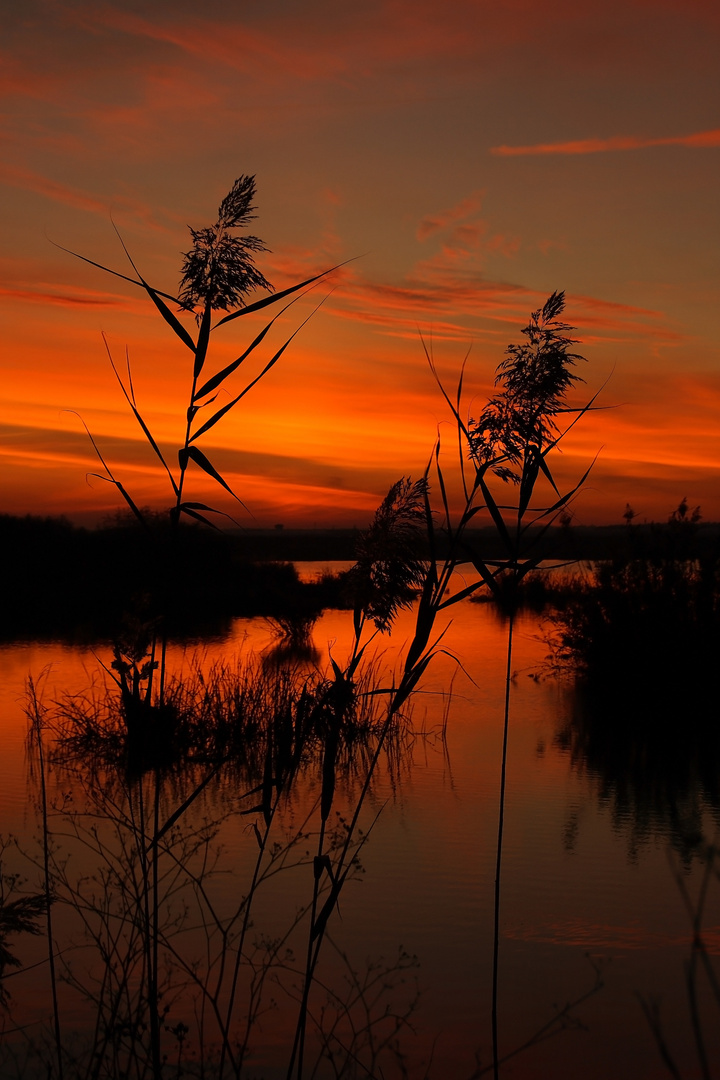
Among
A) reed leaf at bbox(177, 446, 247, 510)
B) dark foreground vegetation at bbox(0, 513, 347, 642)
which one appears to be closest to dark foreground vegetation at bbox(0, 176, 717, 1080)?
reed leaf at bbox(177, 446, 247, 510)

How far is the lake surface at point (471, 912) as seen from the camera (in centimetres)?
452

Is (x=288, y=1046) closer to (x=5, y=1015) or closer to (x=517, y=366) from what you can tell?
(x=5, y=1015)

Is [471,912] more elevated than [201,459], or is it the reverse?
[201,459]

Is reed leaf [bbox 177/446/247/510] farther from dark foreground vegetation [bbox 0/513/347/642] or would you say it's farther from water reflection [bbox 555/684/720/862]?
dark foreground vegetation [bbox 0/513/347/642]

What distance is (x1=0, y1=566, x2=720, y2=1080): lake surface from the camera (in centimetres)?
452

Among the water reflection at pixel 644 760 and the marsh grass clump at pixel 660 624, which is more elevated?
the marsh grass clump at pixel 660 624

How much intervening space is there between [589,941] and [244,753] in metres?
4.81

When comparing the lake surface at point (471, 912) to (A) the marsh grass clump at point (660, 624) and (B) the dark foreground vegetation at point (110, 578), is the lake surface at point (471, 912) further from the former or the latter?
(B) the dark foreground vegetation at point (110, 578)

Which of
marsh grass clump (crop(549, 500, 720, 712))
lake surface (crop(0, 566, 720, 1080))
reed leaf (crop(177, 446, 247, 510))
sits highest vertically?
reed leaf (crop(177, 446, 247, 510))

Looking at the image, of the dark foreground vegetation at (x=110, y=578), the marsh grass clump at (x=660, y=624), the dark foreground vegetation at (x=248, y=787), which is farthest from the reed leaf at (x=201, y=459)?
the dark foreground vegetation at (x=110, y=578)

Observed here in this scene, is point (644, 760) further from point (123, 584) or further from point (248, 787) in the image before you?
point (123, 584)

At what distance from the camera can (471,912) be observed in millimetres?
6453

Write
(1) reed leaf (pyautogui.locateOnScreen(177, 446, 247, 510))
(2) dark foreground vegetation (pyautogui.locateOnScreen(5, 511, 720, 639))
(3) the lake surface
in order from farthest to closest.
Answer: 1. (2) dark foreground vegetation (pyautogui.locateOnScreen(5, 511, 720, 639))
2. (3) the lake surface
3. (1) reed leaf (pyautogui.locateOnScreen(177, 446, 247, 510))

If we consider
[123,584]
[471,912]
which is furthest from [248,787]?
[123,584]
